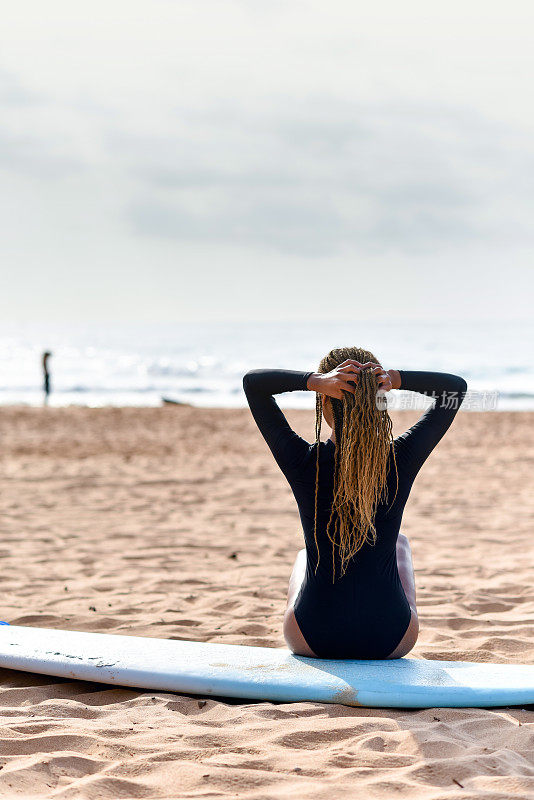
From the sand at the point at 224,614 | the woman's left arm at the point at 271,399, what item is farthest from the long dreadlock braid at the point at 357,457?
the sand at the point at 224,614

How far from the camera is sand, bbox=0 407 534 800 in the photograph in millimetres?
2279

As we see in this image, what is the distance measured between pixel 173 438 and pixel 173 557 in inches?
297

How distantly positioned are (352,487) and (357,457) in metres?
0.12

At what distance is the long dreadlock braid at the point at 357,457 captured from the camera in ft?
8.76

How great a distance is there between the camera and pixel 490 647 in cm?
351

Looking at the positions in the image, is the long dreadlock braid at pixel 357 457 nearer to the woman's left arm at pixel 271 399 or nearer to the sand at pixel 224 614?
the woman's left arm at pixel 271 399

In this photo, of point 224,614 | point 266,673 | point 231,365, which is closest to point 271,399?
point 266,673

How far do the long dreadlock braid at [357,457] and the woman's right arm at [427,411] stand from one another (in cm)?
8

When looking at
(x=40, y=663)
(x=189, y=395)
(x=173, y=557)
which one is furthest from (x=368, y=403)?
(x=189, y=395)

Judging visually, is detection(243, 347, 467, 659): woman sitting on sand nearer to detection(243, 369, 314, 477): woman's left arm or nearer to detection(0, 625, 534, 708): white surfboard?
detection(243, 369, 314, 477): woman's left arm

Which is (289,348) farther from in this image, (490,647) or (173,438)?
(490,647)

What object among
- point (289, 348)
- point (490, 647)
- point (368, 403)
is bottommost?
point (490, 647)

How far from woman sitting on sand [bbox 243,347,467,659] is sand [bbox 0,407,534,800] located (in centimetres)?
33

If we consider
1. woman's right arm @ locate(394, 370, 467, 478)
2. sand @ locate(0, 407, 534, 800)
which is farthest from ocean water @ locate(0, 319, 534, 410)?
sand @ locate(0, 407, 534, 800)
